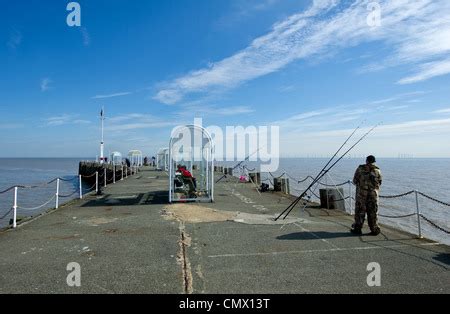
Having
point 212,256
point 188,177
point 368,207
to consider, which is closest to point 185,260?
point 212,256

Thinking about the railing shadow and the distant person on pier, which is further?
the railing shadow

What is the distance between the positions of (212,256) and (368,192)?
4.08 meters

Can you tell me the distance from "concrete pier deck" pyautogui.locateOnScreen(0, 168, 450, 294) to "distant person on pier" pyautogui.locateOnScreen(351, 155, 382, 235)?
17.7 inches

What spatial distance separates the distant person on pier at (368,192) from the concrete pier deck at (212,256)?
17.7 inches

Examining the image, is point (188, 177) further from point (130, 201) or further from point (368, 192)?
point (368, 192)

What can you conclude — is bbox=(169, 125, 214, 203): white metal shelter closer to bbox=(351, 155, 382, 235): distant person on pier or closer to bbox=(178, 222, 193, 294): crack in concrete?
bbox=(178, 222, 193, 294): crack in concrete

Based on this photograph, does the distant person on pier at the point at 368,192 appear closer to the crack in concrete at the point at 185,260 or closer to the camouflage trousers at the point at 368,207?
the camouflage trousers at the point at 368,207

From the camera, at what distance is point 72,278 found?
198 inches

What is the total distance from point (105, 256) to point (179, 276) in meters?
1.86

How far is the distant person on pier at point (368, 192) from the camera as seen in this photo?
7.72 meters

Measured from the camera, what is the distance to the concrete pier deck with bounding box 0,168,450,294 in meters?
4.80

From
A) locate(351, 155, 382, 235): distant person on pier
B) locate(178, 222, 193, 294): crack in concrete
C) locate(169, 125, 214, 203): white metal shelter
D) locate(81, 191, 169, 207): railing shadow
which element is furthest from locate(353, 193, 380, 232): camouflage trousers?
locate(81, 191, 169, 207): railing shadow

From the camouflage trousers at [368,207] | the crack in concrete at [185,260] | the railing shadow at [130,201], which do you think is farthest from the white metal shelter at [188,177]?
the camouflage trousers at [368,207]
